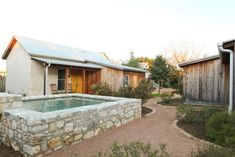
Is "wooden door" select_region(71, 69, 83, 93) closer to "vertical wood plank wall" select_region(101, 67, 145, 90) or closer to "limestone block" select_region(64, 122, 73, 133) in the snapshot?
"vertical wood plank wall" select_region(101, 67, 145, 90)

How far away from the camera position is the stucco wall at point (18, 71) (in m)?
15.6

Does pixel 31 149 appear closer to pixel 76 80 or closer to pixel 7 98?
pixel 7 98

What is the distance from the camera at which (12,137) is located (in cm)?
552

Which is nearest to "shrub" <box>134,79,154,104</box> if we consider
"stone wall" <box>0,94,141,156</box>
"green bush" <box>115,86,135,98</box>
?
"green bush" <box>115,86,135,98</box>

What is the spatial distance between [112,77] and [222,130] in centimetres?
1452

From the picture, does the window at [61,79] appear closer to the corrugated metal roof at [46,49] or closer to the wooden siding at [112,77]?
the corrugated metal roof at [46,49]

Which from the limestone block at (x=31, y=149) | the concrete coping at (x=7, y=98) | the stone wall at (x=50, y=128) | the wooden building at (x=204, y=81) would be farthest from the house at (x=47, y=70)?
the limestone block at (x=31, y=149)

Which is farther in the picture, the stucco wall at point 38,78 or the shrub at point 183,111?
the stucco wall at point 38,78

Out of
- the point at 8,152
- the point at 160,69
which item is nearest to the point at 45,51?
the point at 8,152

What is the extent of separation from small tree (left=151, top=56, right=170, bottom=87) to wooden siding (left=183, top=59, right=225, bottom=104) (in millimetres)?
11097

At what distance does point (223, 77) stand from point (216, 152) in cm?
933

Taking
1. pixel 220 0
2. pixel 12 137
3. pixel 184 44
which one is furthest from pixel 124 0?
pixel 184 44

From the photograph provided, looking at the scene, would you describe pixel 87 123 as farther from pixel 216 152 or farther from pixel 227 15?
pixel 227 15

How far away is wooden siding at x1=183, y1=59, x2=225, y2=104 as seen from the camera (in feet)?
40.1
